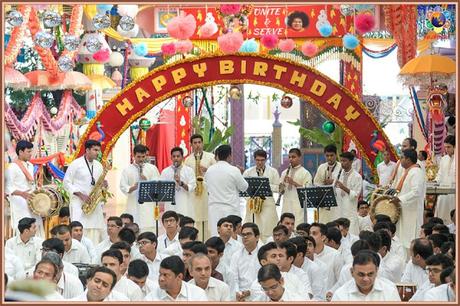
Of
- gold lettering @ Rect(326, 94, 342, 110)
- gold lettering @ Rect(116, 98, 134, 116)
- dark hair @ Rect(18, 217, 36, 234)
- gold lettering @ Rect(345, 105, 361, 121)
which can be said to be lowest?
dark hair @ Rect(18, 217, 36, 234)

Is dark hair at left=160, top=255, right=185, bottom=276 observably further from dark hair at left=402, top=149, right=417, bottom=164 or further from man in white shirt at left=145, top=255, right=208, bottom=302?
dark hair at left=402, top=149, right=417, bottom=164

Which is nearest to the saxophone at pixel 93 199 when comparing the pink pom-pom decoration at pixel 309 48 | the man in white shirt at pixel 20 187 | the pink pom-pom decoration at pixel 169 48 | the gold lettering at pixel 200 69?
the man in white shirt at pixel 20 187

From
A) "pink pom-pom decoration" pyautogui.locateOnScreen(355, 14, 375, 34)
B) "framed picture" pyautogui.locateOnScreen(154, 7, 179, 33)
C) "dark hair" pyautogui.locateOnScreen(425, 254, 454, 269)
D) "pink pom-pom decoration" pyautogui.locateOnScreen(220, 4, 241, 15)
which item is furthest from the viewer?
"framed picture" pyautogui.locateOnScreen(154, 7, 179, 33)

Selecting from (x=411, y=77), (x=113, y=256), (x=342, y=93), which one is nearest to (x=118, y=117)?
(x=342, y=93)

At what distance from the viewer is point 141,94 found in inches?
611

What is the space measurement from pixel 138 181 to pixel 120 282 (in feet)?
21.3

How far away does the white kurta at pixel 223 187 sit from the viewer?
14484 mm

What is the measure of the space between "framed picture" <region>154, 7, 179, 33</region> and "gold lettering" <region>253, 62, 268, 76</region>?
7725 mm

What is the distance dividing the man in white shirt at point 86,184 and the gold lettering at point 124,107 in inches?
43.8

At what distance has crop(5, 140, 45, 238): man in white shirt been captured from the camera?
14445 mm

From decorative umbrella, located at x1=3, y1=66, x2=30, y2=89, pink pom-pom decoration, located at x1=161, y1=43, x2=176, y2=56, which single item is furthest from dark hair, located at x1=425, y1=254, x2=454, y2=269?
pink pom-pom decoration, located at x1=161, y1=43, x2=176, y2=56

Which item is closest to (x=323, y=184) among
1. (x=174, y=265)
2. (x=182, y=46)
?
(x=182, y=46)

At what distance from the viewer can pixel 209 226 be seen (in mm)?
15055

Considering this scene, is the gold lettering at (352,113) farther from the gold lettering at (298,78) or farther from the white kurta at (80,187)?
the white kurta at (80,187)
